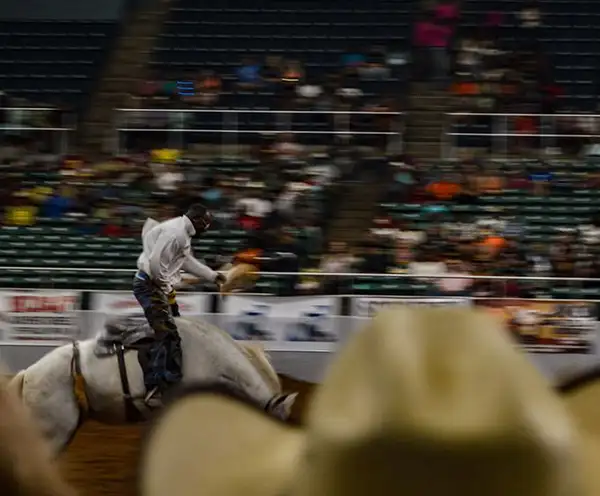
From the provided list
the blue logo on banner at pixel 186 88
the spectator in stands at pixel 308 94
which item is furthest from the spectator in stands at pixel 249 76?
the spectator in stands at pixel 308 94

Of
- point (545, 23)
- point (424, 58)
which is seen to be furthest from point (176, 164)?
point (545, 23)

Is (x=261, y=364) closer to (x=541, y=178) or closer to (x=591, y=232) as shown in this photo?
(x=591, y=232)

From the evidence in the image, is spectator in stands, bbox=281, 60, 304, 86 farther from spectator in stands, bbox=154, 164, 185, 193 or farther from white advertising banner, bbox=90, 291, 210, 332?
white advertising banner, bbox=90, 291, 210, 332

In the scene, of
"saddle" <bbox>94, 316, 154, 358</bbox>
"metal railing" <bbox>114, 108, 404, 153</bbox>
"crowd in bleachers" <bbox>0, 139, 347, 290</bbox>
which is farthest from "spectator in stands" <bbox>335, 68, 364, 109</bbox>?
"saddle" <bbox>94, 316, 154, 358</bbox>

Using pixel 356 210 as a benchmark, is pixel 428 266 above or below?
below

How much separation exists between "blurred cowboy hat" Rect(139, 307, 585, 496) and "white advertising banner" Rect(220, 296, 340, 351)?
1165 cm

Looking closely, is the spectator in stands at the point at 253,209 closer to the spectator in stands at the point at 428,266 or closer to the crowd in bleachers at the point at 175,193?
the crowd in bleachers at the point at 175,193

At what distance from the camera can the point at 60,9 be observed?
72.1 feet

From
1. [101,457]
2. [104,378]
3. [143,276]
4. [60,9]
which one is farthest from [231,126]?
[104,378]

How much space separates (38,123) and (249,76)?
353 cm

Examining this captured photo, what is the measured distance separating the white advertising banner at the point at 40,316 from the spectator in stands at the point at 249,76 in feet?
22.0

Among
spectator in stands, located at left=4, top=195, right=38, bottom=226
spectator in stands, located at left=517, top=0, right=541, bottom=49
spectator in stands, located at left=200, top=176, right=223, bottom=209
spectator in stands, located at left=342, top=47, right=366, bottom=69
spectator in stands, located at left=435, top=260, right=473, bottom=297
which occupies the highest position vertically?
spectator in stands, located at left=517, top=0, right=541, bottom=49

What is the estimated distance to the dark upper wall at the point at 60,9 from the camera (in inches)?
855

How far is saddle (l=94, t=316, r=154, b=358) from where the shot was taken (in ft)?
27.2
